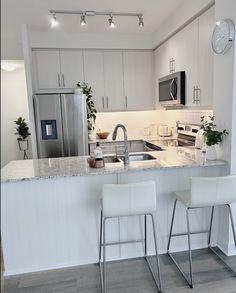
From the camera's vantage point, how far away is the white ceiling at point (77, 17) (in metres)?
2.80

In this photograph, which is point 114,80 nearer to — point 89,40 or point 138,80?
point 138,80

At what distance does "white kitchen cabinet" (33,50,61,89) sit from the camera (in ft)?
12.6

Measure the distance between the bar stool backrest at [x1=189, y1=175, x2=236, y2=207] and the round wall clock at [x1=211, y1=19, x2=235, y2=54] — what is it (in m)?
1.10

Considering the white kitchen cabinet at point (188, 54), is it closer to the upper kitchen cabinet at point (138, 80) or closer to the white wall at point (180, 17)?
the white wall at point (180, 17)

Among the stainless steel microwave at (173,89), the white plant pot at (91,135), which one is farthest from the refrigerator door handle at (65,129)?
the stainless steel microwave at (173,89)

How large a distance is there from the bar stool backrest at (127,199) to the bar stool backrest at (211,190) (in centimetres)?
33

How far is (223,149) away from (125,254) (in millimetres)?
1322

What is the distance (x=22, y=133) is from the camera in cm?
540

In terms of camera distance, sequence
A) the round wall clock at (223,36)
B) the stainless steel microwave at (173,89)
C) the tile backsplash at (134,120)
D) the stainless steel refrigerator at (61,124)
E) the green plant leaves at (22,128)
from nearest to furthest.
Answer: the round wall clock at (223,36), the stainless steel microwave at (173,89), the stainless steel refrigerator at (61,124), the tile backsplash at (134,120), the green plant leaves at (22,128)

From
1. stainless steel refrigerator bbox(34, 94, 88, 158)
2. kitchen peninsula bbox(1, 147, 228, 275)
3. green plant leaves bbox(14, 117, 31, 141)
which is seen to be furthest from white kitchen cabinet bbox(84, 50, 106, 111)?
green plant leaves bbox(14, 117, 31, 141)

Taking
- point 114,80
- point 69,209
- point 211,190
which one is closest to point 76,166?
point 69,209

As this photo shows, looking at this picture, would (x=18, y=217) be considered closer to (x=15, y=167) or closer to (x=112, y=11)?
(x=15, y=167)

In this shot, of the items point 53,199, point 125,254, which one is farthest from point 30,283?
point 125,254

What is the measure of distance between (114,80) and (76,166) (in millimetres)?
2266
